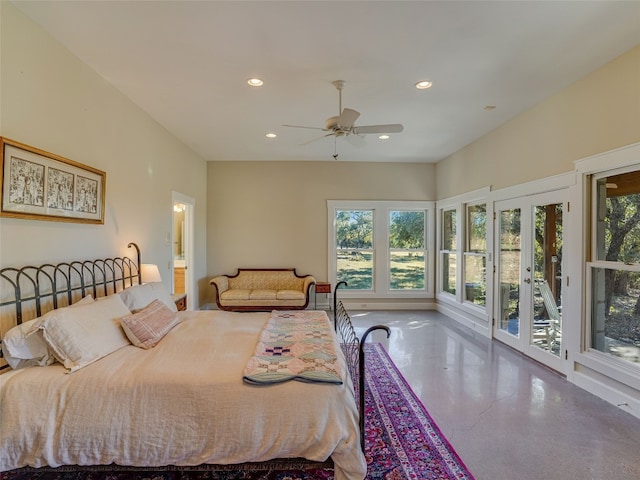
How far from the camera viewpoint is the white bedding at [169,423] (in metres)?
1.71

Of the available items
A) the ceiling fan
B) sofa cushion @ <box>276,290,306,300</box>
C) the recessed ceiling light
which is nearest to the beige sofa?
sofa cushion @ <box>276,290,306,300</box>

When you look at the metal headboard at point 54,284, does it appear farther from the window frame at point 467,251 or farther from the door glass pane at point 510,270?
the window frame at point 467,251

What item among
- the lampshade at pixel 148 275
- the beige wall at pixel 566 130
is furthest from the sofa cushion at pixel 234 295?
the beige wall at pixel 566 130

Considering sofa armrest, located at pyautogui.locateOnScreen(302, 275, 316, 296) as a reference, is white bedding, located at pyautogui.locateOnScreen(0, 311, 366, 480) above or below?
below

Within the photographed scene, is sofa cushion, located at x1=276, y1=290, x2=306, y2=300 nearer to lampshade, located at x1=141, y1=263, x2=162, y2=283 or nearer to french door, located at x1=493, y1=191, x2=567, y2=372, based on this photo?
lampshade, located at x1=141, y1=263, x2=162, y2=283

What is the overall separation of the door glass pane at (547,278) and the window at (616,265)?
47 cm

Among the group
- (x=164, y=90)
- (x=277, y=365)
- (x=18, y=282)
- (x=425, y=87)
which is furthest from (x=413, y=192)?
(x=18, y=282)

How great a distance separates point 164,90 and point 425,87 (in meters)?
2.71

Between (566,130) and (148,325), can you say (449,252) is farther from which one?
(148,325)

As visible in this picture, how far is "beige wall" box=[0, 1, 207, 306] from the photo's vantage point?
2.17m

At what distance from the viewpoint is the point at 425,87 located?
331 cm

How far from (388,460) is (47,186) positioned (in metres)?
3.13

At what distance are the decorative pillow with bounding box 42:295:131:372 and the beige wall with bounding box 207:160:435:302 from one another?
4.03 m

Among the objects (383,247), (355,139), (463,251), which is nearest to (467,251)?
(463,251)
